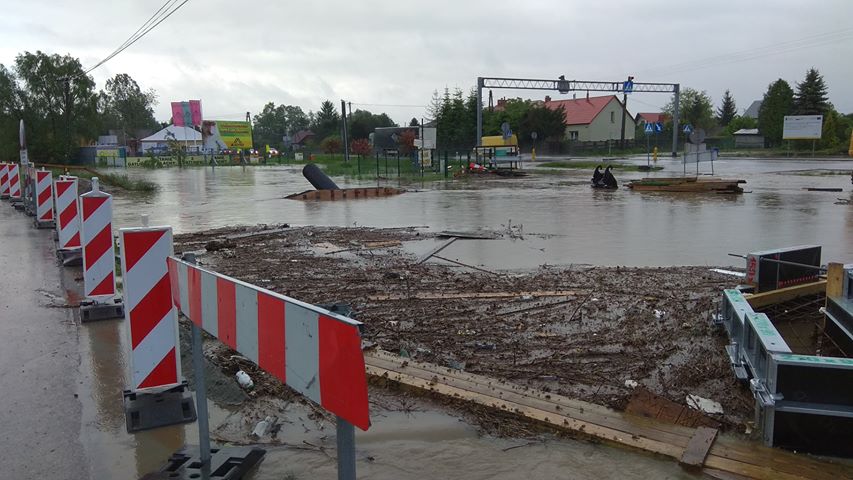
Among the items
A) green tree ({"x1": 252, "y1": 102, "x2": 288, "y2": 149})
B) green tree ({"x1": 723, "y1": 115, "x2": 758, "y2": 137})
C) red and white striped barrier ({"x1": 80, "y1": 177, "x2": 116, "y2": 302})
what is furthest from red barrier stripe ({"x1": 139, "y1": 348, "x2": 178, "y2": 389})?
green tree ({"x1": 252, "y1": 102, "x2": 288, "y2": 149})

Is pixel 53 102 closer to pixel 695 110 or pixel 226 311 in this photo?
pixel 226 311

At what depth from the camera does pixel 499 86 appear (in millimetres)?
63375

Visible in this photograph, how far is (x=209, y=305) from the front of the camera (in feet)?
10.8

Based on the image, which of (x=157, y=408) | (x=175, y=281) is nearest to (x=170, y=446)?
A: (x=157, y=408)

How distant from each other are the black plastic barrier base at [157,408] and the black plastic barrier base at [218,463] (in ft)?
1.71

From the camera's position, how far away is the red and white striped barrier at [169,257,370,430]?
2107 millimetres

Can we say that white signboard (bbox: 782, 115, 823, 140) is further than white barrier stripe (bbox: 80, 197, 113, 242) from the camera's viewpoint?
Yes

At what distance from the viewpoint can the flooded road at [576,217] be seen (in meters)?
11.3

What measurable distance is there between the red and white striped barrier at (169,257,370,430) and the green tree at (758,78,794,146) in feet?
300

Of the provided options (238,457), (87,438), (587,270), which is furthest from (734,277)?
(87,438)

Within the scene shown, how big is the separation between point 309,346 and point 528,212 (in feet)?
53.9

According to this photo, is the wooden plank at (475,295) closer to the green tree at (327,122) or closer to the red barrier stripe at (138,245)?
the red barrier stripe at (138,245)

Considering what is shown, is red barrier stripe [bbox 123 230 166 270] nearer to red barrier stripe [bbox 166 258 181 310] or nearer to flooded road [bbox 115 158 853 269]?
red barrier stripe [bbox 166 258 181 310]

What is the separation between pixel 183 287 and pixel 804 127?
233ft
